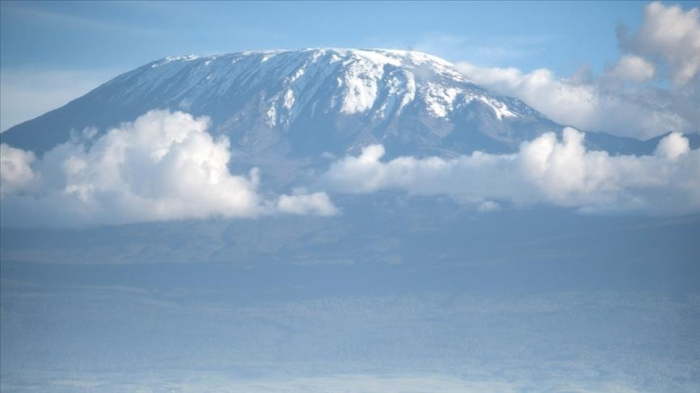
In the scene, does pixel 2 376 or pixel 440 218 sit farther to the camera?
pixel 440 218

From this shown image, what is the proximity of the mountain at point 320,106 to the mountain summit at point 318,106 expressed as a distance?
0.17 m

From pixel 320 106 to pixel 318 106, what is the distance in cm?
33

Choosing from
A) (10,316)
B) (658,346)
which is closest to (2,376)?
(10,316)

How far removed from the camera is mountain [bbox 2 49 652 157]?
166000mm

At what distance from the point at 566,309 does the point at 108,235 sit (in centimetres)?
6977

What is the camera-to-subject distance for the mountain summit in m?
166

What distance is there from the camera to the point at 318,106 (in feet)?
573

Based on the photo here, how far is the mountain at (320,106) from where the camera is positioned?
166 metres

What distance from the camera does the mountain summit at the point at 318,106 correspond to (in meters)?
166

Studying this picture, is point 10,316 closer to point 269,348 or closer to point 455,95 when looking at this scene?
point 269,348

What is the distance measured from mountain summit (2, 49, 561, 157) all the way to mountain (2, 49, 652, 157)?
172mm

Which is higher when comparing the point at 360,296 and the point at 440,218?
the point at 440,218

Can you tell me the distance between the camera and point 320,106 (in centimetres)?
17475

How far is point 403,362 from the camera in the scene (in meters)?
104
